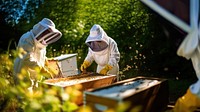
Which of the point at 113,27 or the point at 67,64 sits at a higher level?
the point at 113,27

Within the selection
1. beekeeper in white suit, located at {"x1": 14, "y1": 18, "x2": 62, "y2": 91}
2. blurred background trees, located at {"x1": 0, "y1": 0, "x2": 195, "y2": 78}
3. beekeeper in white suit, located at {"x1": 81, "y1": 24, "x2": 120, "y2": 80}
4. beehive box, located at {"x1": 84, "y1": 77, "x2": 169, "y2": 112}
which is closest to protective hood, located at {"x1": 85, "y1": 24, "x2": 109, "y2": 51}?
beekeeper in white suit, located at {"x1": 81, "y1": 24, "x2": 120, "y2": 80}

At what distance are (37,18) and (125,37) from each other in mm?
3846

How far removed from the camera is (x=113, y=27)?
8273mm

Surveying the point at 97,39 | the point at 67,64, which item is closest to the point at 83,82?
the point at 97,39

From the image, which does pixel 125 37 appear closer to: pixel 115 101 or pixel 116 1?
pixel 116 1

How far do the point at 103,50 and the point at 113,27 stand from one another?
383 centimetres

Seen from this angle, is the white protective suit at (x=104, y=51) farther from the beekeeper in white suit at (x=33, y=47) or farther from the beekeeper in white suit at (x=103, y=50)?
the beekeeper in white suit at (x=33, y=47)

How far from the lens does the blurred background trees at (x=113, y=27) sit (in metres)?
7.39

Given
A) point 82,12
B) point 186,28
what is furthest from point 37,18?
point 186,28

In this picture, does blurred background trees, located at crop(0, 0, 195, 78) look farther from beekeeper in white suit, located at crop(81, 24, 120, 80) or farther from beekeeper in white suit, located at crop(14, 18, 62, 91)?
beekeeper in white suit, located at crop(14, 18, 62, 91)

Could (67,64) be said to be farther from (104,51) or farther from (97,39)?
(97,39)

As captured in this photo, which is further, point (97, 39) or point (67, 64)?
point (67, 64)

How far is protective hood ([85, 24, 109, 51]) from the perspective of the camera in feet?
14.1

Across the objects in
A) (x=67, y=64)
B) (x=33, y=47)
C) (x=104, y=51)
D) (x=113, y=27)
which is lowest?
(x=67, y=64)
